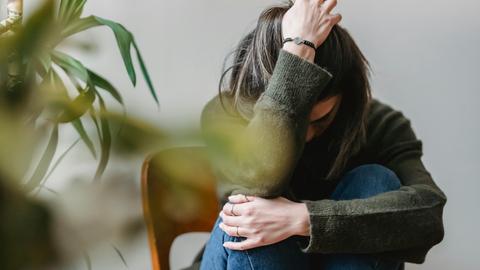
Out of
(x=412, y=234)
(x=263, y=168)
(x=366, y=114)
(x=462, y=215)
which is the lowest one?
(x=462, y=215)

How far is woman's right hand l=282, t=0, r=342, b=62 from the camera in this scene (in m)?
0.90

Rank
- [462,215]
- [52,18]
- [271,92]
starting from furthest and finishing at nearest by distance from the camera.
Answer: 1. [462,215]
2. [271,92]
3. [52,18]

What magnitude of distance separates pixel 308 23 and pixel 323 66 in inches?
3.2

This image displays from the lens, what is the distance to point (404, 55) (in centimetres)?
135

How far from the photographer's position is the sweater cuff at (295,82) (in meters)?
0.87

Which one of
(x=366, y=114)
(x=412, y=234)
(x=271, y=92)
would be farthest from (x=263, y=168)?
(x=366, y=114)

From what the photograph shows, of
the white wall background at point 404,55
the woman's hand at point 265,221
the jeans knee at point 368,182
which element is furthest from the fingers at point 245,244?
the white wall background at point 404,55

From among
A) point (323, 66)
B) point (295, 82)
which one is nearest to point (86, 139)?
point (295, 82)

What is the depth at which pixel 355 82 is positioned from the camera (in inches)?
40.3

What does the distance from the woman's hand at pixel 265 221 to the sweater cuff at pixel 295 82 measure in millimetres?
153

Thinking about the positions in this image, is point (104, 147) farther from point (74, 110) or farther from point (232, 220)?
point (232, 220)

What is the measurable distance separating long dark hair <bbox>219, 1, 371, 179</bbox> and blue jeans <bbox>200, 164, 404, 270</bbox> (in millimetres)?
81

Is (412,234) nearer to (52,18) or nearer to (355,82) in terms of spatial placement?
(355,82)

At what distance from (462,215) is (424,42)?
426mm
